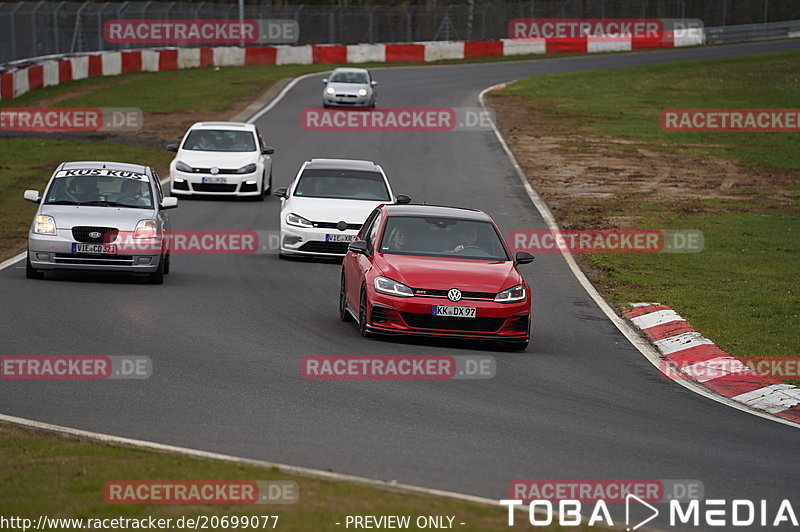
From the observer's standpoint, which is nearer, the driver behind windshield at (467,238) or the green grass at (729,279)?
the driver behind windshield at (467,238)

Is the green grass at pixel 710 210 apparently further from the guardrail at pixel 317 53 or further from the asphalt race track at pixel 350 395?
the guardrail at pixel 317 53

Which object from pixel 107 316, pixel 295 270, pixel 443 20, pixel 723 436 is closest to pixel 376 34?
pixel 443 20

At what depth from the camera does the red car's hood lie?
13.8 metres

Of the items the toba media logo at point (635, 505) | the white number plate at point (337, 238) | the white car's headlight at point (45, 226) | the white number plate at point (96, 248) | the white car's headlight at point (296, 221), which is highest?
the toba media logo at point (635, 505)

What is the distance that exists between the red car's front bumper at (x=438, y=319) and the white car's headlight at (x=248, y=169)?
553 inches

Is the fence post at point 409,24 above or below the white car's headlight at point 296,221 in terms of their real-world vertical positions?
above

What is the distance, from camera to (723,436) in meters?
10.4

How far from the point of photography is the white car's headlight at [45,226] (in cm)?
1734

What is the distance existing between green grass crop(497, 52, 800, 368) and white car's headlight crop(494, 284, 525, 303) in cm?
249

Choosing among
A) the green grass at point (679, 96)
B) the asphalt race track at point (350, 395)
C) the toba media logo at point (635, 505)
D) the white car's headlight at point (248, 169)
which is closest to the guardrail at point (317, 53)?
the green grass at point (679, 96)

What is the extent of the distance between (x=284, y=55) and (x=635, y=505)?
6034cm

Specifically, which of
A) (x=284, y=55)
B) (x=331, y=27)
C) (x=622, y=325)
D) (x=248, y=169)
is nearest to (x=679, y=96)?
(x=284, y=55)

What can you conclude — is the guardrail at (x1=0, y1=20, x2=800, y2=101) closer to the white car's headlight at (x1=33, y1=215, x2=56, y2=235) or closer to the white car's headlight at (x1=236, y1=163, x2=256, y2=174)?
the white car's headlight at (x1=236, y1=163, x2=256, y2=174)

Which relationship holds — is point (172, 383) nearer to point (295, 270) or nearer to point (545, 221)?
point (295, 270)
